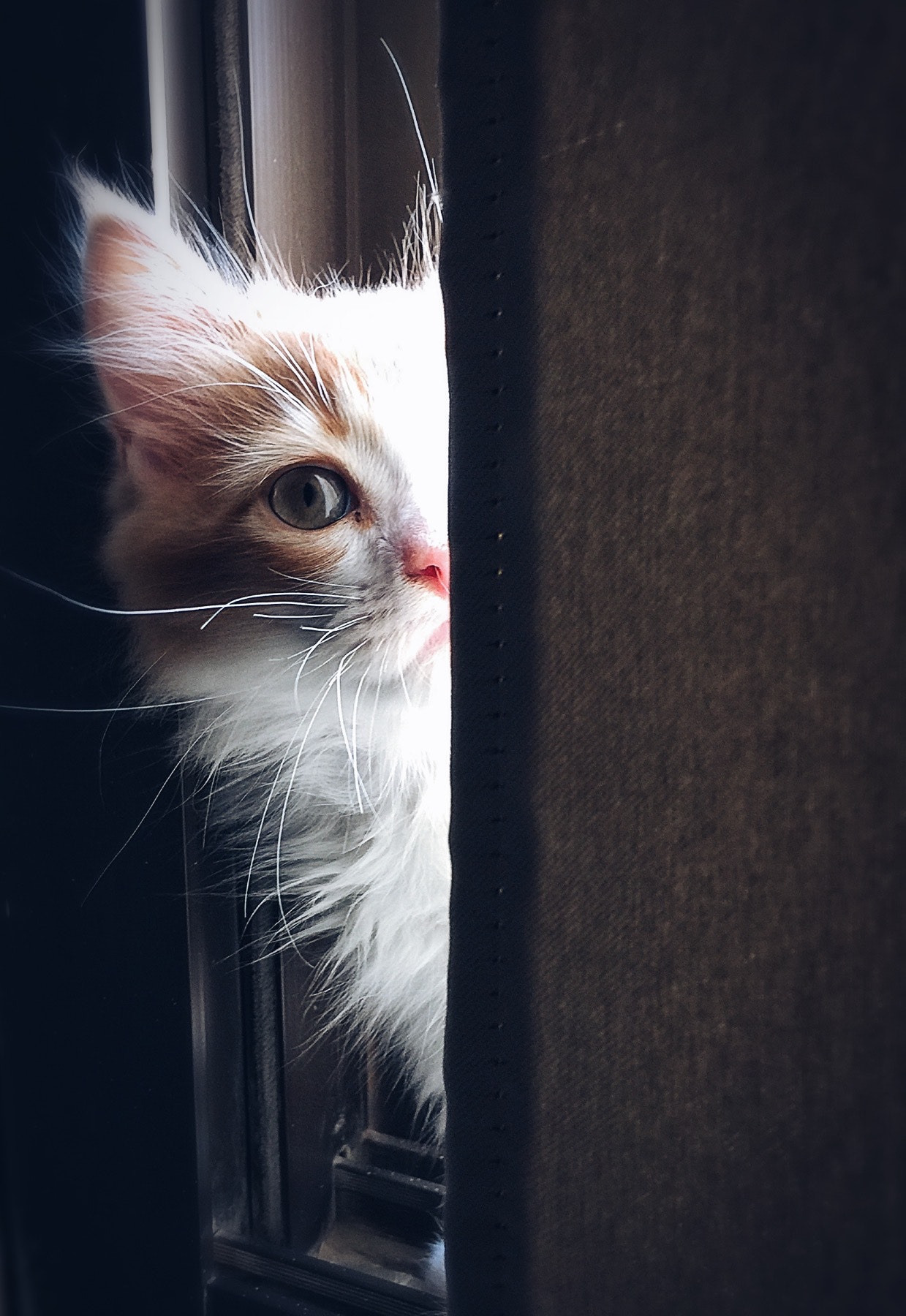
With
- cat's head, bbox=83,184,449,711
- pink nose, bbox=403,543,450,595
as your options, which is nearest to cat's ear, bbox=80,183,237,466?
cat's head, bbox=83,184,449,711

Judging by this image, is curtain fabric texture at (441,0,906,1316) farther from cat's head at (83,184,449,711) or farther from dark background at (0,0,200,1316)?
dark background at (0,0,200,1316)

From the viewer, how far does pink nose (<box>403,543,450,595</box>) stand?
0.45m

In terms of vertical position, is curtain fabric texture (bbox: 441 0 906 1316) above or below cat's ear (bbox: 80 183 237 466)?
below

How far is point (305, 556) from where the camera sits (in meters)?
0.47

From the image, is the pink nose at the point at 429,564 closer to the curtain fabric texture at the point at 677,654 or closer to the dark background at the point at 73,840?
the curtain fabric texture at the point at 677,654

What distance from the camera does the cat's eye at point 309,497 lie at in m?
0.47

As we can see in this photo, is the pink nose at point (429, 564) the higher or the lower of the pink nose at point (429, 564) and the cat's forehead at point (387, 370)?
the lower

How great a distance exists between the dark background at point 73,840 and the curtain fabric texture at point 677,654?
255 mm

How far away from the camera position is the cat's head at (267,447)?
1.51 ft

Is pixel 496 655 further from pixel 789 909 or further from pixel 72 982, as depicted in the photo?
pixel 72 982

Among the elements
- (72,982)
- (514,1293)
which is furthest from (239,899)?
(514,1293)

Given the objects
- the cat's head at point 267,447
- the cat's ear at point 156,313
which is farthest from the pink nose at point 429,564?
the cat's ear at point 156,313

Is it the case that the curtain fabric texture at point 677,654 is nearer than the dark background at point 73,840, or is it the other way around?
the curtain fabric texture at point 677,654

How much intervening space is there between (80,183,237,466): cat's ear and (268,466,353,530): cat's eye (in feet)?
0.22
